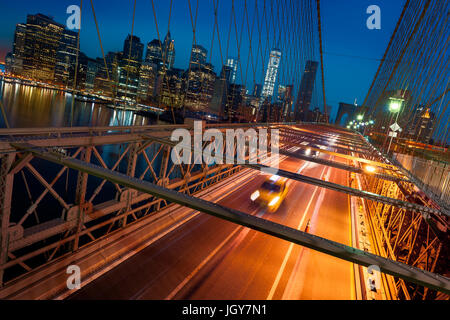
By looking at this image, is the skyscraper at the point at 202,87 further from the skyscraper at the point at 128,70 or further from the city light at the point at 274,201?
the city light at the point at 274,201

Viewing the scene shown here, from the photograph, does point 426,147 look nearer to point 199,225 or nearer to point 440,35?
point 440,35

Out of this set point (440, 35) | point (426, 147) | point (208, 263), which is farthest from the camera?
→ point (440, 35)

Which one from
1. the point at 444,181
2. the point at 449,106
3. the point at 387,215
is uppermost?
the point at 449,106

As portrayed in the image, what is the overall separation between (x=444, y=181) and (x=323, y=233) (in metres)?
6.96

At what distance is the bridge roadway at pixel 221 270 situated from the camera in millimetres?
7293

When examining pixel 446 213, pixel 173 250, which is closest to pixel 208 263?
pixel 173 250

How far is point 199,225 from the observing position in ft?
37.0

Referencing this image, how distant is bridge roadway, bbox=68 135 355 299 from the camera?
729cm

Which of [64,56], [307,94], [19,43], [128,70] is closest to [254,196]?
[128,70]

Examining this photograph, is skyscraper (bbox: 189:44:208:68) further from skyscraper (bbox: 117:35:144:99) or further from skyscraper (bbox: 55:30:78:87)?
skyscraper (bbox: 55:30:78:87)

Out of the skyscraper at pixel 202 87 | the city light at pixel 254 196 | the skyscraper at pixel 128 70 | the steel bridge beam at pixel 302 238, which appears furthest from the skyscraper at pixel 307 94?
the steel bridge beam at pixel 302 238

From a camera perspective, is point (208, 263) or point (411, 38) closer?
point (208, 263)

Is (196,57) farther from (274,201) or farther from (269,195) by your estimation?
(274,201)
